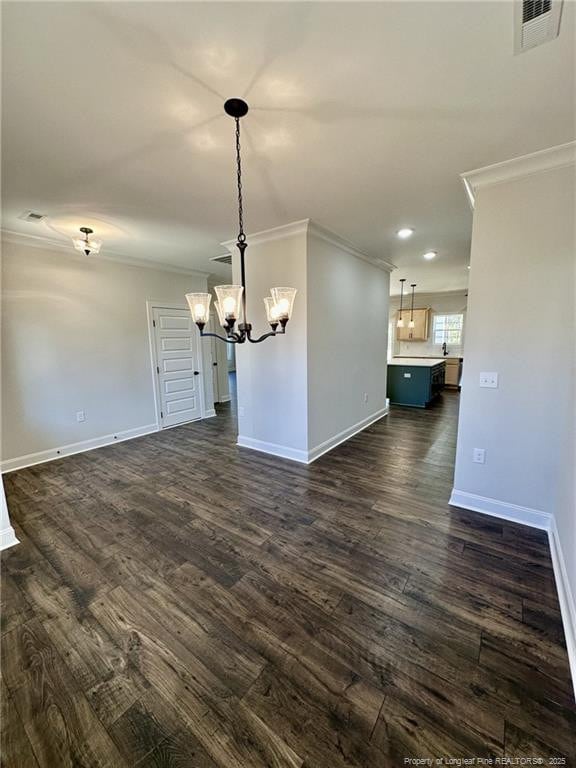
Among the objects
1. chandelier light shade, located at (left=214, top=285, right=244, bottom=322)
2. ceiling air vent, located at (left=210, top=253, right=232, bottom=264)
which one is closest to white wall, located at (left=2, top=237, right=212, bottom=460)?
ceiling air vent, located at (left=210, top=253, right=232, bottom=264)

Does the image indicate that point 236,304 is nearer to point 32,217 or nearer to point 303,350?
point 303,350

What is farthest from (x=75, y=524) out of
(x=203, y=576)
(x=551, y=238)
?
(x=551, y=238)

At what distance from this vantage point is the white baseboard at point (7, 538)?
2.36 m

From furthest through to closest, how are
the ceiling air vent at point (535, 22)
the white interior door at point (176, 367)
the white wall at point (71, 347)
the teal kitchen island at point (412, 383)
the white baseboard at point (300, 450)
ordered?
the teal kitchen island at point (412, 383)
the white interior door at point (176, 367)
the white baseboard at point (300, 450)
the white wall at point (71, 347)
the ceiling air vent at point (535, 22)

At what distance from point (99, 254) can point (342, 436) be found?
14.4 feet

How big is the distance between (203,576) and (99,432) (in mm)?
3439

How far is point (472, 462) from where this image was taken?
2.74 meters

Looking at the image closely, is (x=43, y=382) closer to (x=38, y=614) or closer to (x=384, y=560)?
(x=38, y=614)

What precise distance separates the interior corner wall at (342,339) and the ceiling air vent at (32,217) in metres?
2.85

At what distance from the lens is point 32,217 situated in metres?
3.21

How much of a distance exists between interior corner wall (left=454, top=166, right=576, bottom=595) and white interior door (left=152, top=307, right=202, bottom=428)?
4591 mm

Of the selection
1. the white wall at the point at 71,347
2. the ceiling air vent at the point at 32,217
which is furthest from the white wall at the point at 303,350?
the ceiling air vent at the point at 32,217

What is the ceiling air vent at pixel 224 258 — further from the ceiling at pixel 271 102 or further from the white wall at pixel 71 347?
the ceiling at pixel 271 102

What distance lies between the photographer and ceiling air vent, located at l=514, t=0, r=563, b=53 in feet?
3.96
